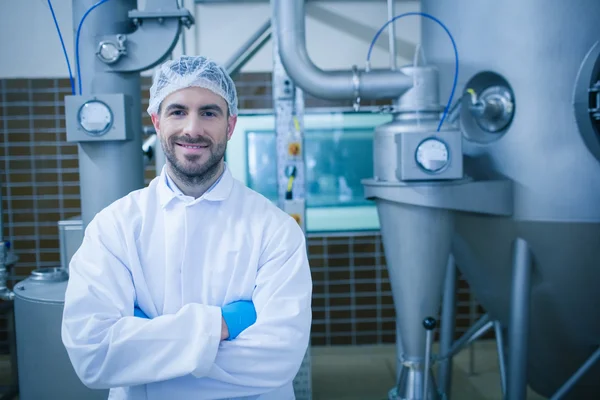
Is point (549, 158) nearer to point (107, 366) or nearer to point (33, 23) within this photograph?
point (107, 366)

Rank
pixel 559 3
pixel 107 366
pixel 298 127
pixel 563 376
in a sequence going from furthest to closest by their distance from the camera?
pixel 298 127 < pixel 563 376 < pixel 559 3 < pixel 107 366

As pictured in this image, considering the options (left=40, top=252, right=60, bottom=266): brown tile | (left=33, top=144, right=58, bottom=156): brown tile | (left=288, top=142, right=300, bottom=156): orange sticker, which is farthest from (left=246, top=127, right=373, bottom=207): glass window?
(left=40, top=252, right=60, bottom=266): brown tile

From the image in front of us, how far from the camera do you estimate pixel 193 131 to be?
113cm

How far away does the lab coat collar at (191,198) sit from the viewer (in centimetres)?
121

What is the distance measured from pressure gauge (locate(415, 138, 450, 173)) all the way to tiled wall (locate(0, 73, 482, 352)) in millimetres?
1881

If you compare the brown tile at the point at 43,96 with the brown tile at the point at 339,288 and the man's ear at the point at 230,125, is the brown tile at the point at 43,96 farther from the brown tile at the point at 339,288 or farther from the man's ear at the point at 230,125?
the man's ear at the point at 230,125

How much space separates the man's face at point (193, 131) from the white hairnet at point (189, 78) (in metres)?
0.01

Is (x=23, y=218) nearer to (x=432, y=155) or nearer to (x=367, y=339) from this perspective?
(x=367, y=339)

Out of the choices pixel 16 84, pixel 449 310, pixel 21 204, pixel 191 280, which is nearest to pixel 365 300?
pixel 449 310

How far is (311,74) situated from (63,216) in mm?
2408

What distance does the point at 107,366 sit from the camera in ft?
3.39

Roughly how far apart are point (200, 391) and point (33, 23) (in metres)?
3.19

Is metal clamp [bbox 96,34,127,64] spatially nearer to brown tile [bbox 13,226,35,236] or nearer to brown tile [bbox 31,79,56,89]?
brown tile [bbox 31,79,56,89]

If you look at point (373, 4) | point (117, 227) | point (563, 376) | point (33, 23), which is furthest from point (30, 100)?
point (563, 376)
